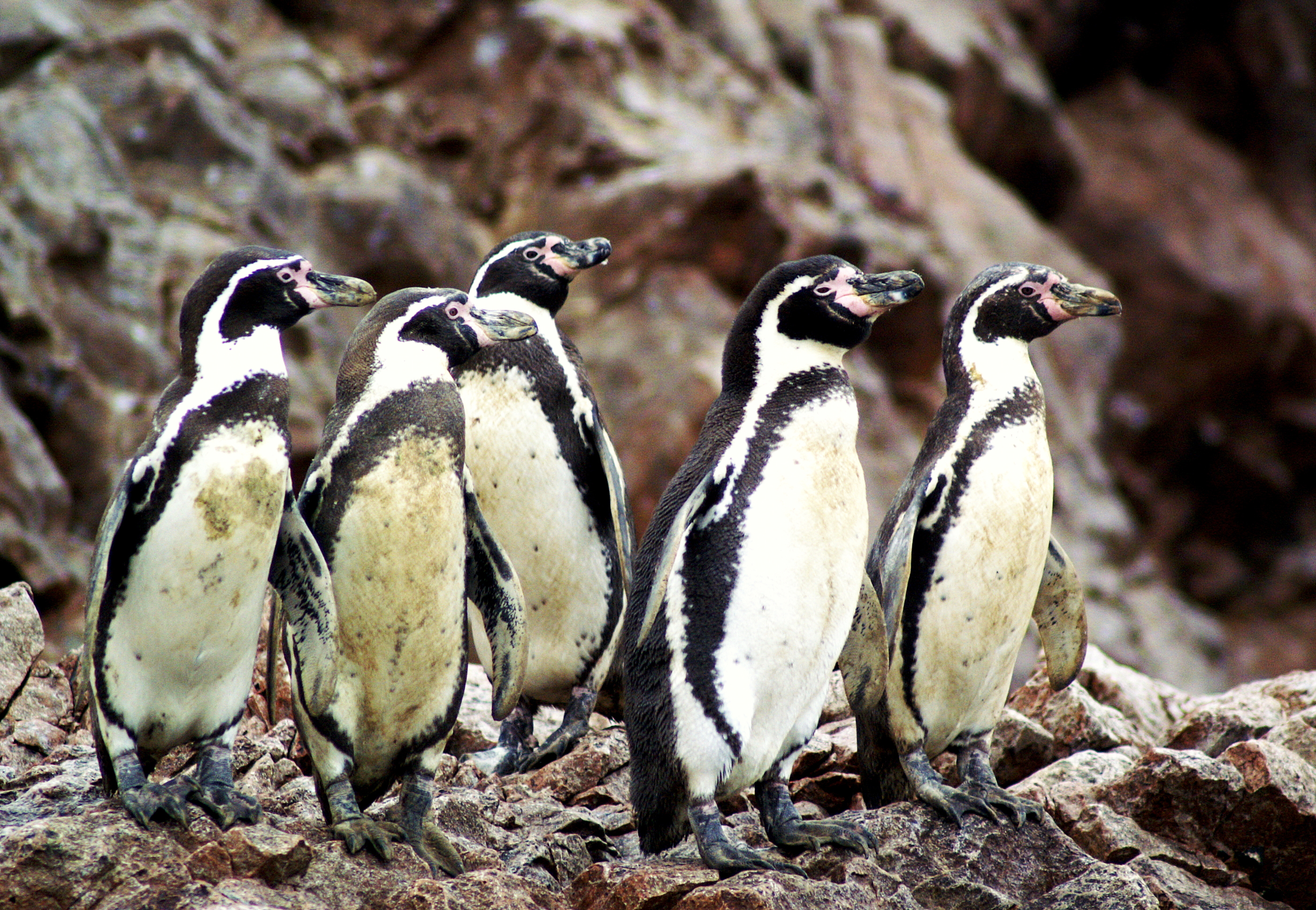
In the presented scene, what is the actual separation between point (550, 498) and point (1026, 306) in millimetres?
1728

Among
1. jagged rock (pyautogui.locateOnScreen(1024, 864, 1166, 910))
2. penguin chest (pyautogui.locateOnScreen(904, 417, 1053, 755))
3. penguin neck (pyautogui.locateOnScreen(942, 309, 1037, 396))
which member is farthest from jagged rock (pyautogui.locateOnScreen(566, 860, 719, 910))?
penguin neck (pyautogui.locateOnScreen(942, 309, 1037, 396))

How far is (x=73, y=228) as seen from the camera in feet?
28.1

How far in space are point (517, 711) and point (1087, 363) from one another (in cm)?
Result: 1146

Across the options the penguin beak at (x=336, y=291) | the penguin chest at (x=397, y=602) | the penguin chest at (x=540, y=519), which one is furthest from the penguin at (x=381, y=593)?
the penguin chest at (x=540, y=519)

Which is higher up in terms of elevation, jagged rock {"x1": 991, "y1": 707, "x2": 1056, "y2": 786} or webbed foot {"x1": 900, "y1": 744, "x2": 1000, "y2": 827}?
webbed foot {"x1": 900, "y1": 744, "x2": 1000, "y2": 827}

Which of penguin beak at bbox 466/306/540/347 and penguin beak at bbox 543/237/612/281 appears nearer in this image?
penguin beak at bbox 466/306/540/347

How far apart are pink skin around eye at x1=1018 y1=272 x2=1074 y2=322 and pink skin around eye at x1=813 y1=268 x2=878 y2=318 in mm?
744

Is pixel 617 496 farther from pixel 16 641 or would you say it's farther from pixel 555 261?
pixel 16 641

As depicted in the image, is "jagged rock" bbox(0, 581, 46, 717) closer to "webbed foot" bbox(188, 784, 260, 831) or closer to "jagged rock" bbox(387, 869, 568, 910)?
"webbed foot" bbox(188, 784, 260, 831)

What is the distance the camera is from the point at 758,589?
3.61m

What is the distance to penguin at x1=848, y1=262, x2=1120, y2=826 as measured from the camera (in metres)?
3.97

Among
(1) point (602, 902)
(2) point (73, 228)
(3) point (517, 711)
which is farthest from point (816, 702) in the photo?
(2) point (73, 228)

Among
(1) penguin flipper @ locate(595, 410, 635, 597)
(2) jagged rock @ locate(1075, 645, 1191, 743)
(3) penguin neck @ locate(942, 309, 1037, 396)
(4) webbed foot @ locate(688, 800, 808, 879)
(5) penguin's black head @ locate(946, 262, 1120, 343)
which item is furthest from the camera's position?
(2) jagged rock @ locate(1075, 645, 1191, 743)

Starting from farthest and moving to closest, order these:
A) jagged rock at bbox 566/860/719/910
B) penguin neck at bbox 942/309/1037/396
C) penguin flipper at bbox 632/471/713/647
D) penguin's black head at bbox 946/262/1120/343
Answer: penguin's black head at bbox 946/262/1120/343
penguin neck at bbox 942/309/1037/396
penguin flipper at bbox 632/471/713/647
jagged rock at bbox 566/860/719/910
